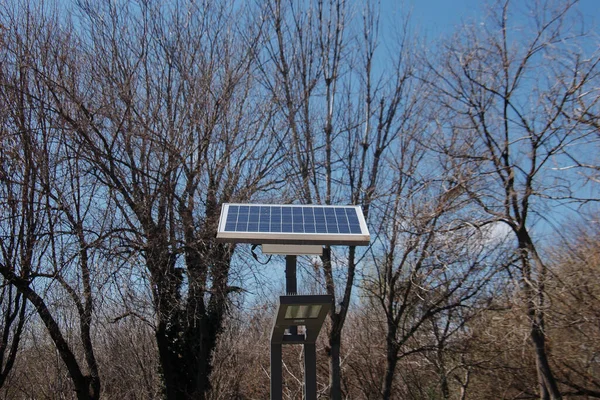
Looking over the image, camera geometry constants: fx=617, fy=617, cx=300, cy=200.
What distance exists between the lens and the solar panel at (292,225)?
5.14 m

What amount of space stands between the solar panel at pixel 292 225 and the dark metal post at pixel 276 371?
0.91m

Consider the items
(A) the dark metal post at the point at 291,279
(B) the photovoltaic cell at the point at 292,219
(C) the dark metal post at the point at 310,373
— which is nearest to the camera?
(A) the dark metal post at the point at 291,279

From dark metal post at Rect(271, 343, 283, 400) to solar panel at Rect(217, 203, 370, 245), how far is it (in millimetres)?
907

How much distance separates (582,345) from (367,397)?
5.21 meters

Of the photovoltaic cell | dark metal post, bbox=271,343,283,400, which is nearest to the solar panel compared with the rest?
the photovoltaic cell

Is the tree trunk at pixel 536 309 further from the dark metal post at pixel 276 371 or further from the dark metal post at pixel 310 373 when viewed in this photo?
the dark metal post at pixel 276 371

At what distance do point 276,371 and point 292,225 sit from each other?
1.24 meters

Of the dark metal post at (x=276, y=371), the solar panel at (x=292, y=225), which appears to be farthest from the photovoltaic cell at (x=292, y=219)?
the dark metal post at (x=276, y=371)

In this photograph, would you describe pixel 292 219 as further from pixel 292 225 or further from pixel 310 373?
pixel 310 373

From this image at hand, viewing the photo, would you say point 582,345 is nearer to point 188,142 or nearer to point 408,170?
point 408,170

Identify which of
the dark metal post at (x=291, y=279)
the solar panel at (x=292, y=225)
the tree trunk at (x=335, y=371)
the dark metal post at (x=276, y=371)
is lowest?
the dark metal post at (x=276, y=371)

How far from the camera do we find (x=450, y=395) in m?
13.0

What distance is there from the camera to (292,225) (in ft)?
17.8

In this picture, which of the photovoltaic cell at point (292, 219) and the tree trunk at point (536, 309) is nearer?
the photovoltaic cell at point (292, 219)
